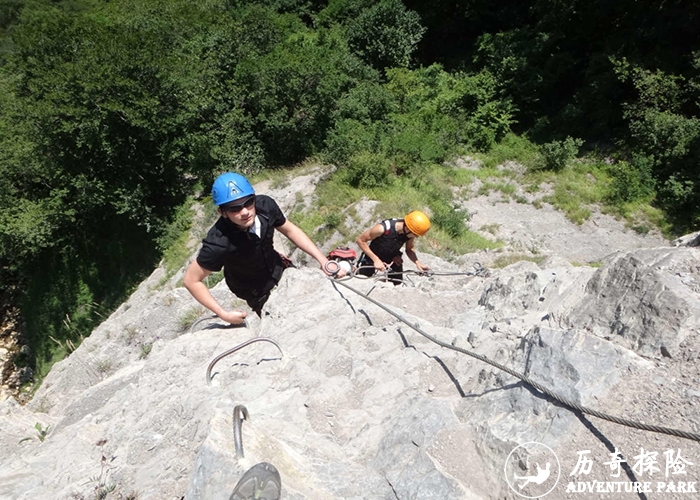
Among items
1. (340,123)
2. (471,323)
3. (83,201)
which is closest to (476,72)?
(340,123)

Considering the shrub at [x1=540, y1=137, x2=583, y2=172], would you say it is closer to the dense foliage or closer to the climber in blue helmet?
the dense foliage

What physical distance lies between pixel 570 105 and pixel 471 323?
1807 centimetres

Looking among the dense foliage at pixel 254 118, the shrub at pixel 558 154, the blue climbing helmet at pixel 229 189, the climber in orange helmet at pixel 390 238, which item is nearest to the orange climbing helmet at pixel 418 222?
the climber in orange helmet at pixel 390 238

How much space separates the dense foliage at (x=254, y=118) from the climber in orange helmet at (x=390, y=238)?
731 cm

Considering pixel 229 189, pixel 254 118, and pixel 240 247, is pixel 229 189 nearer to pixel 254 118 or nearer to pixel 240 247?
pixel 240 247

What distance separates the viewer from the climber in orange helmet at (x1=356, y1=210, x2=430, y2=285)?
22.9 ft

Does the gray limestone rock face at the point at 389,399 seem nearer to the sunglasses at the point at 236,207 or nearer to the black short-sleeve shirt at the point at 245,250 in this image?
the black short-sleeve shirt at the point at 245,250

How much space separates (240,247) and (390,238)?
10.6 ft

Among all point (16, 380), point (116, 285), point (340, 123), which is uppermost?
point (340, 123)

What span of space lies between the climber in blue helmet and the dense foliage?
983 cm

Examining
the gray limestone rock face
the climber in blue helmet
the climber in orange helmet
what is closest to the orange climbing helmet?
the climber in orange helmet

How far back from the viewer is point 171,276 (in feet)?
54.3

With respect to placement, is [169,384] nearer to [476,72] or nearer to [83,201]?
[83,201]

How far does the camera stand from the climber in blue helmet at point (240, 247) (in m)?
4.27
